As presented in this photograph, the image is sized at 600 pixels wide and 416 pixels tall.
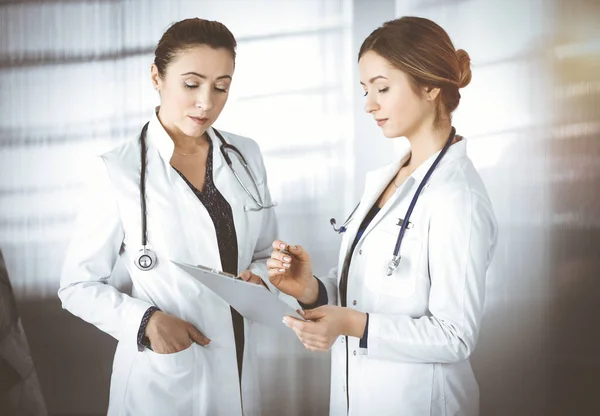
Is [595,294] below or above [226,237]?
below

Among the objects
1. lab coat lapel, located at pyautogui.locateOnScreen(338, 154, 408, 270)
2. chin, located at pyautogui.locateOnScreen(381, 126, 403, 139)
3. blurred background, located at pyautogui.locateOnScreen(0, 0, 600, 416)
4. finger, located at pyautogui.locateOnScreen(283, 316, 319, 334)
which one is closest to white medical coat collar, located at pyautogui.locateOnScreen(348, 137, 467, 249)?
lab coat lapel, located at pyautogui.locateOnScreen(338, 154, 408, 270)

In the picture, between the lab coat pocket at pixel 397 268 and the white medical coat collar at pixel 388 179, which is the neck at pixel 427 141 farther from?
the lab coat pocket at pixel 397 268

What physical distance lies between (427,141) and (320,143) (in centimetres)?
76

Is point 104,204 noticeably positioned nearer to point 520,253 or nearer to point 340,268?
point 340,268

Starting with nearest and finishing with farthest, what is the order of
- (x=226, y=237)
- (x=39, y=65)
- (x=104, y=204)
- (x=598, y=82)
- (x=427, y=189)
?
(x=427, y=189) < (x=104, y=204) < (x=226, y=237) < (x=598, y=82) < (x=39, y=65)

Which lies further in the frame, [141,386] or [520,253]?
[520,253]

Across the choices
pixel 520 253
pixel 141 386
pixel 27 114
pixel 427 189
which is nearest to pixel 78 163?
pixel 27 114

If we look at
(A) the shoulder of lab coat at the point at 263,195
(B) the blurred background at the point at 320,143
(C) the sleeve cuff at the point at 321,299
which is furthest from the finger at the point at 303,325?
(B) the blurred background at the point at 320,143

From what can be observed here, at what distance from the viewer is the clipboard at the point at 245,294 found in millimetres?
1408

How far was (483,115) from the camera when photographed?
2285 millimetres

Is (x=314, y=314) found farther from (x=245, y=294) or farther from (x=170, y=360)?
(x=170, y=360)

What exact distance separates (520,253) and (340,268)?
86 cm

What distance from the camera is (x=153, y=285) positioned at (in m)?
1.74

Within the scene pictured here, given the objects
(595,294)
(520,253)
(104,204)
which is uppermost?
(104,204)
